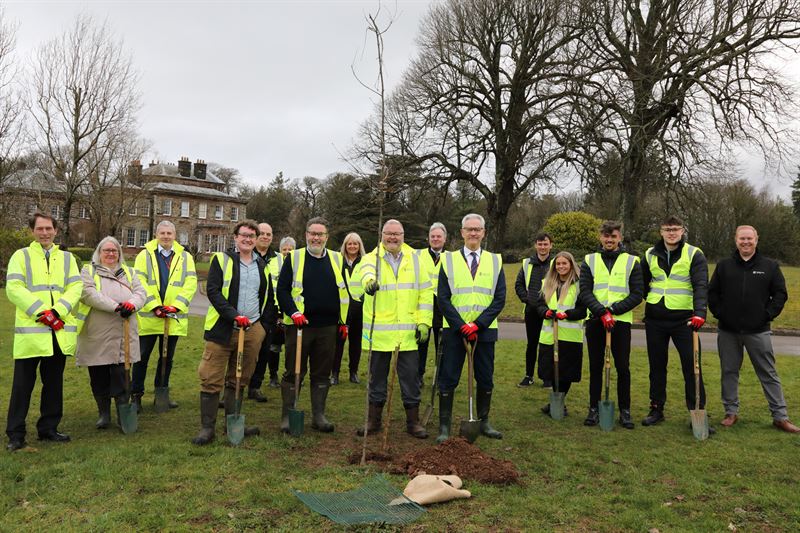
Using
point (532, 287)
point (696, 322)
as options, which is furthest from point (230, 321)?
point (696, 322)

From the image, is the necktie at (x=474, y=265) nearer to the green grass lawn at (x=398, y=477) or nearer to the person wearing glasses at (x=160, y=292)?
the green grass lawn at (x=398, y=477)

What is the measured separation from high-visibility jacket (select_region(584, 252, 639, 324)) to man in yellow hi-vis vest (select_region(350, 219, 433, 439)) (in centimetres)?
213

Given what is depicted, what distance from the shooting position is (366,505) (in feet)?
13.4

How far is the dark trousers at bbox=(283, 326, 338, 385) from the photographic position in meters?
6.06

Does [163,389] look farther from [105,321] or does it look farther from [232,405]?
[232,405]

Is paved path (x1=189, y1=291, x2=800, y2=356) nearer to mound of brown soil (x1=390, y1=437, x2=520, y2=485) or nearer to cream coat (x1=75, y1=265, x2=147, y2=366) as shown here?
mound of brown soil (x1=390, y1=437, x2=520, y2=485)

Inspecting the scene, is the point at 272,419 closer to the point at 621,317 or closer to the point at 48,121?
the point at 621,317

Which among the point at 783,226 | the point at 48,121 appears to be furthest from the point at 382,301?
the point at 783,226

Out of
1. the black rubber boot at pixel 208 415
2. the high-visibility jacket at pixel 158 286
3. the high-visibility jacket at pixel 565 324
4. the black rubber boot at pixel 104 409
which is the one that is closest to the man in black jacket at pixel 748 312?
the high-visibility jacket at pixel 565 324

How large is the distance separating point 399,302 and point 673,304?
3208 millimetres

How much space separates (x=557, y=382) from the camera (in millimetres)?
7051

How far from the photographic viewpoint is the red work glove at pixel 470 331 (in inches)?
226

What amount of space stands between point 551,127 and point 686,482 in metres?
20.9

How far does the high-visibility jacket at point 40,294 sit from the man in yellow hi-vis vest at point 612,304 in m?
5.53
